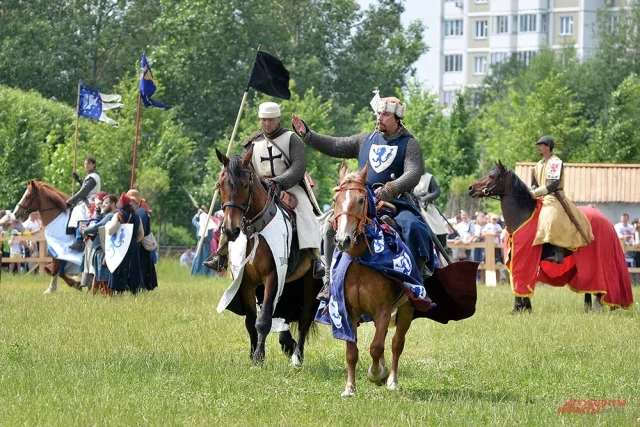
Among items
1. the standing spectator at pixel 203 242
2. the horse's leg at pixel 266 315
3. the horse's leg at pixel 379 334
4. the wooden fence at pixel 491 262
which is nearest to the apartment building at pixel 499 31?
the standing spectator at pixel 203 242

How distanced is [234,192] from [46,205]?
12136 millimetres

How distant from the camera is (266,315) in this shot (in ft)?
43.4

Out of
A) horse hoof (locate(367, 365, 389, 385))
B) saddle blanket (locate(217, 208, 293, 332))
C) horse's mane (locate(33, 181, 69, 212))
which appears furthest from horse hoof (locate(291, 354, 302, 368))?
horse's mane (locate(33, 181, 69, 212))

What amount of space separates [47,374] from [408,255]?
3.06 m

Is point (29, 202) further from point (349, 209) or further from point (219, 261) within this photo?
point (349, 209)

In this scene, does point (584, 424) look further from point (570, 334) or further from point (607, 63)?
point (607, 63)

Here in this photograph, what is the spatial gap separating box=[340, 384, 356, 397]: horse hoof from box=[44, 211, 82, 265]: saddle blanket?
13390 millimetres

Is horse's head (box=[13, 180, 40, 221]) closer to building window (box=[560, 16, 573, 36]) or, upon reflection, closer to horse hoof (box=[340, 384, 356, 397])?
horse hoof (box=[340, 384, 356, 397])

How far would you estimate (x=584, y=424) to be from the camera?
982 cm

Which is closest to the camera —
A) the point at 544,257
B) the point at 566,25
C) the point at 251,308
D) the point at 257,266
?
the point at 257,266

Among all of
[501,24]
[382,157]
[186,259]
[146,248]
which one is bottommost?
[186,259]

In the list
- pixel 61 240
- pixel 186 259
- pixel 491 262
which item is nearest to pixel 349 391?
pixel 61 240

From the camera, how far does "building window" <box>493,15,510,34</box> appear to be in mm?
133375

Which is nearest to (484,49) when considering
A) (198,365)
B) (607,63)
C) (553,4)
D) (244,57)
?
(553,4)
